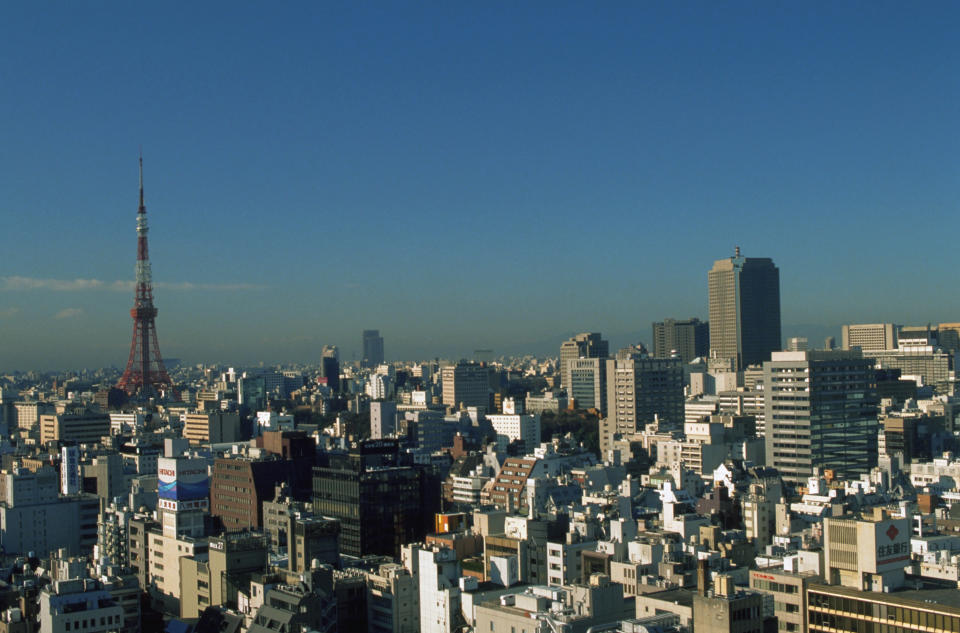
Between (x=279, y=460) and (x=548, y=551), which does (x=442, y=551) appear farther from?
(x=279, y=460)

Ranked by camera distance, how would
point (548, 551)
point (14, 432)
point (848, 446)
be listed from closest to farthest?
1. point (548, 551)
2. point (848, 446)
3. point (14, 432)

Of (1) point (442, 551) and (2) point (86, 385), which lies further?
(2) point (86, 385)

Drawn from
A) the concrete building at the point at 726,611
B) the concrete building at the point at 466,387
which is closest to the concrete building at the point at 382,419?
the concrete building at the point at 466,387

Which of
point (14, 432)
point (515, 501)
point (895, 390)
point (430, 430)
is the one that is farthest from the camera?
point (14, 432)

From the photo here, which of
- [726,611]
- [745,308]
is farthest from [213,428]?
[745,308]

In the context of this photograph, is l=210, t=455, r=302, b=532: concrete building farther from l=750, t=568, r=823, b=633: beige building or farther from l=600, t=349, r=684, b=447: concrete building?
l=600, t=349, r=684, b=447: concrete building

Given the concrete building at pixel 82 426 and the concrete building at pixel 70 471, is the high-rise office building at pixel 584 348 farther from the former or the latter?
the concrete building at pixel 70 471

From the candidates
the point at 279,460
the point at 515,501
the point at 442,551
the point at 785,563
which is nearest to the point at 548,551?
the point at 442,551

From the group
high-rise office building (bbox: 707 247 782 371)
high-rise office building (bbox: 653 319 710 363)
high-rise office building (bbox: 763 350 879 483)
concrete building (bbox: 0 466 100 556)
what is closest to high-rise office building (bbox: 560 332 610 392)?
high-rise office building (bbox: 653 319 710 363)
